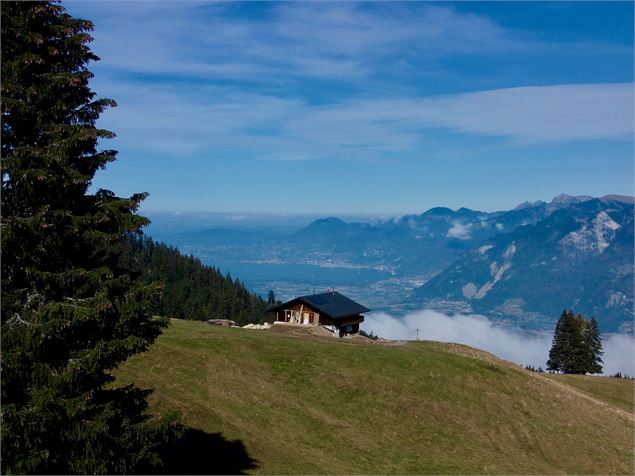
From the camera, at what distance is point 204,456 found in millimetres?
31422

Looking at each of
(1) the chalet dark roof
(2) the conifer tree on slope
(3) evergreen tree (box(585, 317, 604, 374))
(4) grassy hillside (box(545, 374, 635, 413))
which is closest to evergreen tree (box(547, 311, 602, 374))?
(3) evergreen tree (box(585, 317, 604, 374))

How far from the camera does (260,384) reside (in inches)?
1783

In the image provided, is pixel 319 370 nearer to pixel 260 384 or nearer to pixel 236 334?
pixel 260 384

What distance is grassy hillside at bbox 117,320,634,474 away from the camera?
36.3 m

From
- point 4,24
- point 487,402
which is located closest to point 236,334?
point 487,402

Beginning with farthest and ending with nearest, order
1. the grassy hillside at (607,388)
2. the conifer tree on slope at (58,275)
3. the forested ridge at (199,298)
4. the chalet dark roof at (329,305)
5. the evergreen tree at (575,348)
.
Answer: the forested ridge at (199,298) < the evergreen tree at (575,348) < the chalet dark roof at (329,305) < the grassy hillside at (607,388) < the conifer tree on slope at (58,275)

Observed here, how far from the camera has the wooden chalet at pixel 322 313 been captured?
82.4 meters

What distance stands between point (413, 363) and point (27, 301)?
43614 mm

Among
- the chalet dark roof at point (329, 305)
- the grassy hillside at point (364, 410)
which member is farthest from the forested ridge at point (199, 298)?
the grassy hillside at point (364, 410)

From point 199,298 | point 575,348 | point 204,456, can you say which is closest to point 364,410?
point 204,456

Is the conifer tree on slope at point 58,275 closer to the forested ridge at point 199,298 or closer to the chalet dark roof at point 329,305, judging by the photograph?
the chalet dark roof at point 329,305

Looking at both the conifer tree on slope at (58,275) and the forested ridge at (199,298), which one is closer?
the conifer tree on slope at (58,275)

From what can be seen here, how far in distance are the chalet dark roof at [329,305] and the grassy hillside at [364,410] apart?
904 inches

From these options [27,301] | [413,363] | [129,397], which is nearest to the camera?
[27,301]
